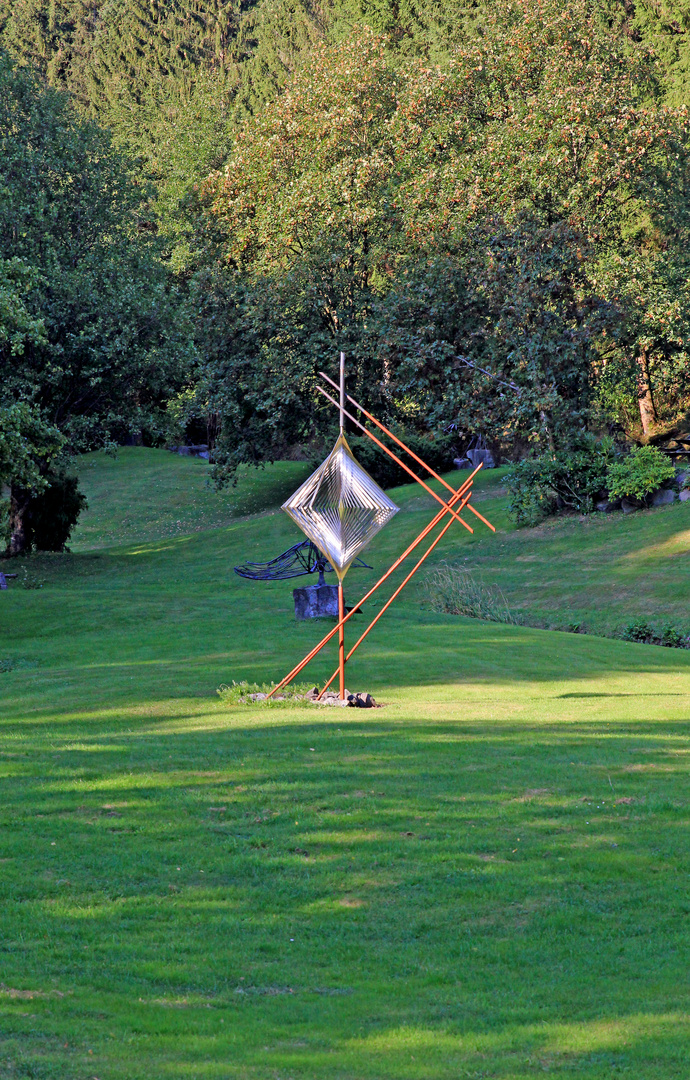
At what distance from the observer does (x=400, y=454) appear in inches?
1751

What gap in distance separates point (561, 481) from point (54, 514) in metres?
17.8

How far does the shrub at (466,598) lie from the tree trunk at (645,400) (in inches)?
568

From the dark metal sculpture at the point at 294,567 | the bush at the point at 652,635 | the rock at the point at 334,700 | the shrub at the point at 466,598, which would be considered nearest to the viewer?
the rock at the point at 334,700

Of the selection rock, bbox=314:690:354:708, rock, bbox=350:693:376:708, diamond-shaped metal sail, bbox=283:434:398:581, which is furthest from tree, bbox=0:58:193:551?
rock, bbox=350:693:376:708

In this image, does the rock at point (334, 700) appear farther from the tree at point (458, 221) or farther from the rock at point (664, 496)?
the tree at point (458, 221)

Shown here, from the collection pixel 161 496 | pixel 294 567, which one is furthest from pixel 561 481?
pixel 161 496

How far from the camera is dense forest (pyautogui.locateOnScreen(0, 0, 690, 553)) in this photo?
115 ft

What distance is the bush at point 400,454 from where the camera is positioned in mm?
42969

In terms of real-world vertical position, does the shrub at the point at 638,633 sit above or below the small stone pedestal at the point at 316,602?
below

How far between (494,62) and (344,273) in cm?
1051

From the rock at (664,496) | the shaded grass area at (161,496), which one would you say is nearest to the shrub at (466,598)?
the rock at (664,496)

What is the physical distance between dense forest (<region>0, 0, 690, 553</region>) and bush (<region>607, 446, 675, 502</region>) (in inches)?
103

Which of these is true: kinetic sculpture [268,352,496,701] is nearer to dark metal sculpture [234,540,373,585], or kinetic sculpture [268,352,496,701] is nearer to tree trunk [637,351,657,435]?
dark metal sculpture [234,540,373,585]

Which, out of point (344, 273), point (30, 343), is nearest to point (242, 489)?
point (344, 273)
